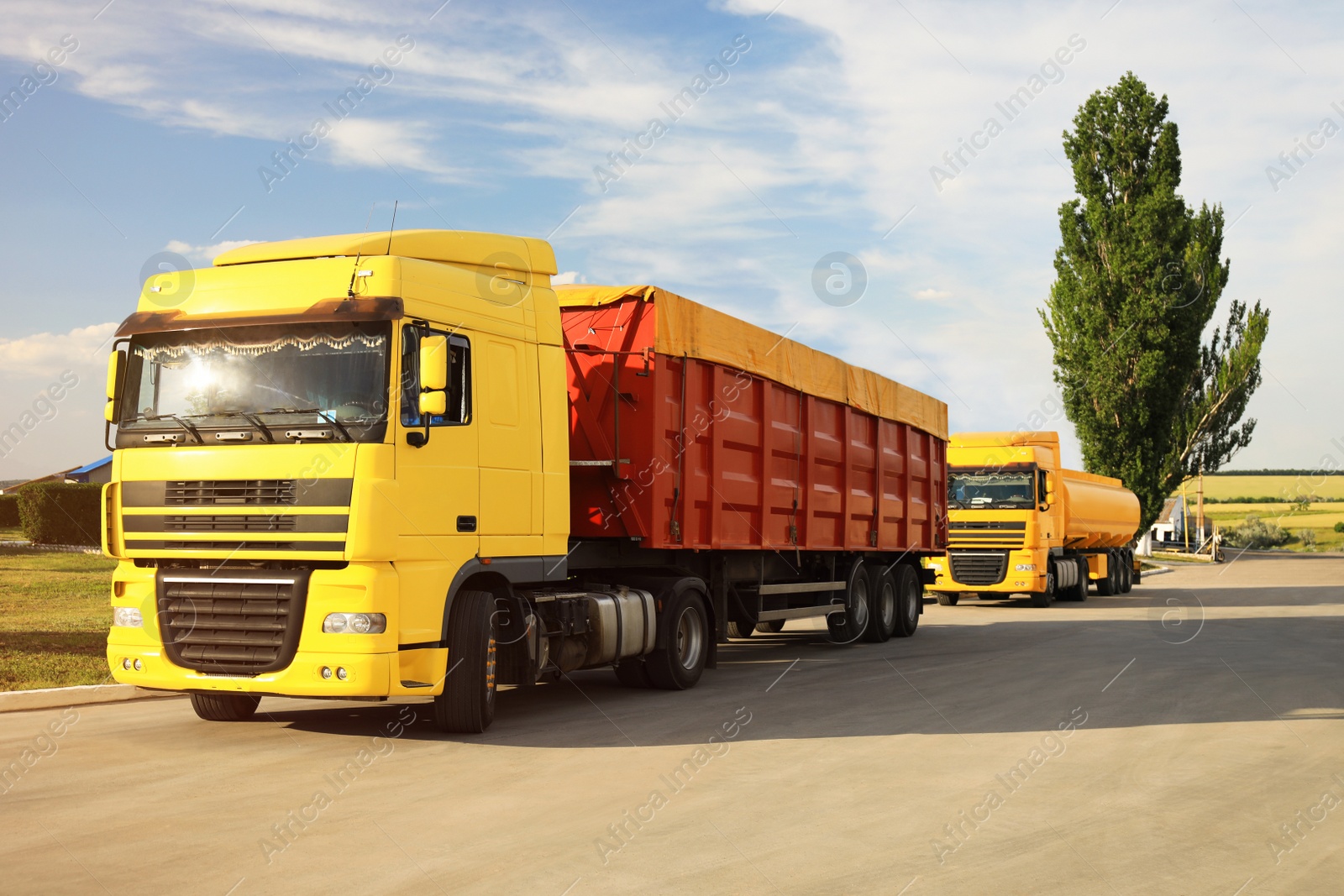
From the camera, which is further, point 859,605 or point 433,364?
point 859,605

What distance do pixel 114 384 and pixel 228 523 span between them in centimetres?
151

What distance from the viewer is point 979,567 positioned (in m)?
26.5

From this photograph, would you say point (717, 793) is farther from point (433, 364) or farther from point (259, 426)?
point (259, 426)

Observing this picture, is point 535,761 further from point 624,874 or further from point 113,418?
point 113,418

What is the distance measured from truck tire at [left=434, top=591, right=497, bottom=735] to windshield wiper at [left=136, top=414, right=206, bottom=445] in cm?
219

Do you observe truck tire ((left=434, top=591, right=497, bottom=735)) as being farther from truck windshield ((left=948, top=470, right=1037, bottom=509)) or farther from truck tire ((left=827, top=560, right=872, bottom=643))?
truck windshield ((left=948, top=470, right=1037, bottom=509))

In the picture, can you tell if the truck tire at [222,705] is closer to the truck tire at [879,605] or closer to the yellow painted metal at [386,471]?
the yellow painted metal at [386,471]

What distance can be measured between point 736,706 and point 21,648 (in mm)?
8153

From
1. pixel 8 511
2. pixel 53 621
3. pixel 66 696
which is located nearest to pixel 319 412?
pixel 66 696

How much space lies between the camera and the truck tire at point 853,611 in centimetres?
1638

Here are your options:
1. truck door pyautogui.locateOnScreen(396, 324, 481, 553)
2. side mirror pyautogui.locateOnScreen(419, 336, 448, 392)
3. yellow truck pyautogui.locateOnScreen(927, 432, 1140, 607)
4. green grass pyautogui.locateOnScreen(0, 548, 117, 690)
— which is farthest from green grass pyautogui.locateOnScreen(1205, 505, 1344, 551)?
side mirror pyautogui.locateOnScreen(419, 336, 448, 392)

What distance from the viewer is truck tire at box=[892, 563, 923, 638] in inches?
711

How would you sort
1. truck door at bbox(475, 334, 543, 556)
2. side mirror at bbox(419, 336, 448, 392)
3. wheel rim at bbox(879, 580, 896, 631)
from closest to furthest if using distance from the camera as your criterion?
side mirror at bbox(419, 336, 448, 392) → truck door at bbox(475, 334, 543, 556) → wheel rim at bbox(879, 580, 896, 631)

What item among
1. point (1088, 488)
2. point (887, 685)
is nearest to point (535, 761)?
point (887, 685)
